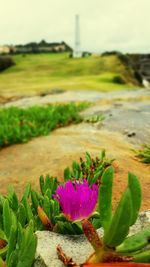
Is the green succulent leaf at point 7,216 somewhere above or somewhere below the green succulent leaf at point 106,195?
below

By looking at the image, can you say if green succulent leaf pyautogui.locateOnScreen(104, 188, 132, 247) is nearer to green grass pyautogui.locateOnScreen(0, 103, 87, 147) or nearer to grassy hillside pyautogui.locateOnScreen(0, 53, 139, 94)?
green grass pyautogui.locateOnScreen(0, 103, 87, 147)

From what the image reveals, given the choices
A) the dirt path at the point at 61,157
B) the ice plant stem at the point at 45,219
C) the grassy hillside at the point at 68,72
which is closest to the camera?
the ice plant stem at the point at 45,219

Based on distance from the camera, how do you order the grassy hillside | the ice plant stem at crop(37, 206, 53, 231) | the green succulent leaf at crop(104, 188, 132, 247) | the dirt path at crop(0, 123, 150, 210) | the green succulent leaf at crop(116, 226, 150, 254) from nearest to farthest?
the green succulent leaf at crop(104, 188, 132, 247)
the green succulent leaf at crop(116, 226, 150, 254)
the ice plant stem at crop(37, 206, 53, 231)
the dirt path at crop(0, 123, 150, 210)
the grassy hillside

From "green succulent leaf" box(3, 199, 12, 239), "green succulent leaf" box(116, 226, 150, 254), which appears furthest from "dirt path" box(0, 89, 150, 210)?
"green succulent leaf" box(116, 226, 150, 254)

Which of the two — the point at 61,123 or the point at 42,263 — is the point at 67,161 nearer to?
the point at 42,263

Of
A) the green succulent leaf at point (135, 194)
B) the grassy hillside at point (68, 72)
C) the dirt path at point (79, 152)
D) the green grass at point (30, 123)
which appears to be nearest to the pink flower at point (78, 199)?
the green succulent leaf at point (135, 194)

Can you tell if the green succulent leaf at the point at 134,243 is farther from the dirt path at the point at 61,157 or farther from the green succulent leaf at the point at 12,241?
the dirt path at the point at 61,157

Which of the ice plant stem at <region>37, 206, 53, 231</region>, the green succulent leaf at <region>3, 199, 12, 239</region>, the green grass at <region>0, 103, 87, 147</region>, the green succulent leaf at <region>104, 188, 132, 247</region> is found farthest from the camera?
the green grass at <region>0, 103, 87, 147</region>
